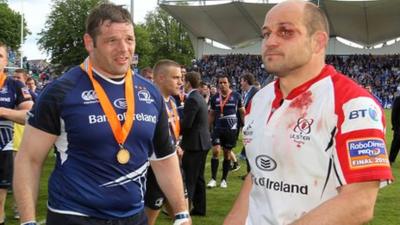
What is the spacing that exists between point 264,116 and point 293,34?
0.39 metres

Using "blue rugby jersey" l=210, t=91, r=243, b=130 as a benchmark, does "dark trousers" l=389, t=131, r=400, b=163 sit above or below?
below

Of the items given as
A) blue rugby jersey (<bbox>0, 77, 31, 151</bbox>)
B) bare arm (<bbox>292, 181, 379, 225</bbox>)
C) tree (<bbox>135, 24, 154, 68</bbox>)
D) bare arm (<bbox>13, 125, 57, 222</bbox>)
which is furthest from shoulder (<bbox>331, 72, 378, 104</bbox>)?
tree (<bbox>135, 24, 154, 68</bbox>)

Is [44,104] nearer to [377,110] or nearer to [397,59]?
[377,110]

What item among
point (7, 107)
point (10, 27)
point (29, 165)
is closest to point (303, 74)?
point (29, 165)

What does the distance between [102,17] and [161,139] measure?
826mm

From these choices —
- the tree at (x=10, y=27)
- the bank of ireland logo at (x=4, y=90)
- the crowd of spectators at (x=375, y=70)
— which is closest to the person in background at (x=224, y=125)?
the bank of ireland logo at (x=4, y=90)

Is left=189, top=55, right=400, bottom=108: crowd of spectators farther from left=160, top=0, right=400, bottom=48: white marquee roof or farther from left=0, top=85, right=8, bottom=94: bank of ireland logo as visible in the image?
left=0, top=85, right=8, bottom=94: bank of ireland logo

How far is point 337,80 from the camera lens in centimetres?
229

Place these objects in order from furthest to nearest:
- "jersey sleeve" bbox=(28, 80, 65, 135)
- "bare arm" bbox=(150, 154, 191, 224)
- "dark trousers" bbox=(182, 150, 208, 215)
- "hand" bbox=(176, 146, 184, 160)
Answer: "dark trousers" bbox=(182, 150, 208, 215)
"hand" bbox=(176, 146, 184, 160)
"bare arm" bbox=(150, 154, 191, 224)
"jersey sleeve" bbox=(28, 80, 65, 135)

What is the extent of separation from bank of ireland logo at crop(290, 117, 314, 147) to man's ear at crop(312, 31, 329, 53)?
32cm

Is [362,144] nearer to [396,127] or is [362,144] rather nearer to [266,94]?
[266,94]

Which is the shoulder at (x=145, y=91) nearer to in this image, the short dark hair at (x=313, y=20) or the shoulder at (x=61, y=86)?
the shoulder at (x=61, y=86)

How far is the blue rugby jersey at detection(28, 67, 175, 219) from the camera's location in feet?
10.1

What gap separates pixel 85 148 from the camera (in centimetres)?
310
